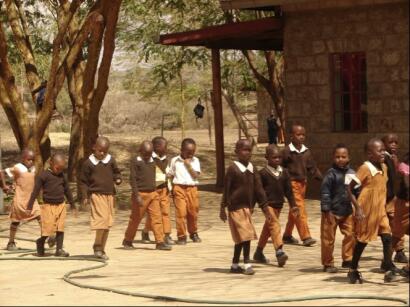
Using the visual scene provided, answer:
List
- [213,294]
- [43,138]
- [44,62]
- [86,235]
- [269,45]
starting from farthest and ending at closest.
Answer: [44,62], [269,45], [43,138], [86,235], [213,294]

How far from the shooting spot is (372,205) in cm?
1138

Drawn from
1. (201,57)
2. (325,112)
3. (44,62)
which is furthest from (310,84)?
(44,62)

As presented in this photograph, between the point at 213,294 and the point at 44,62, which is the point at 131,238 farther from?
the point at 44,62

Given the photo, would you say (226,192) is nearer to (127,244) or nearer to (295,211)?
(295,211)

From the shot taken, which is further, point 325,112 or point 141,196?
point 325,112

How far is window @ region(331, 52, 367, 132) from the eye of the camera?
21.0 metres

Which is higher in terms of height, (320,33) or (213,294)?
(320,33)

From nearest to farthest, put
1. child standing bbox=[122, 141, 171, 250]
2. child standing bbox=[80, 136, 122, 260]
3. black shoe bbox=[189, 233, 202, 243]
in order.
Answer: child standing bbox=[80, 136, 122, 260] → child standing bbox=[122, 141, 171, 250] → black shoe bbox=[189, 233, 202, 243]

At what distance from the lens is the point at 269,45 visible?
85.8 feet

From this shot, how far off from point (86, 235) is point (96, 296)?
258 inches

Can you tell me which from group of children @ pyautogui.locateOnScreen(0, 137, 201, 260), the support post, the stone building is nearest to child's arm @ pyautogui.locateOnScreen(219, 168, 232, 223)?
group of children @ pyautogui.locateOnScreen(0, 137, 201, 260)

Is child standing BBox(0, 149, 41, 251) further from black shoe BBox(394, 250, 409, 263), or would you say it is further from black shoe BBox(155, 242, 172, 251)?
black shoe BBox(394, 250, 409, 263)

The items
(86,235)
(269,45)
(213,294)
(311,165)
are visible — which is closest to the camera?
(213,294)

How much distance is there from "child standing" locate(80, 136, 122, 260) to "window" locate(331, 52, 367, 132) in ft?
25.5
